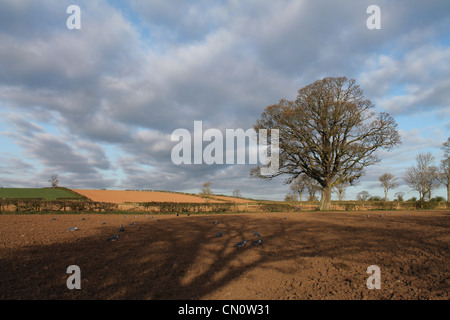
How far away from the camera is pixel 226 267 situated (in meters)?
6.50

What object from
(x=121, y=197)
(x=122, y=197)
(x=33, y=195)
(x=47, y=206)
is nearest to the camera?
(x=47, y=206)

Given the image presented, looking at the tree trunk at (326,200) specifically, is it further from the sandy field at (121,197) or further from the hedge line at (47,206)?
the hedge line at (47,206)

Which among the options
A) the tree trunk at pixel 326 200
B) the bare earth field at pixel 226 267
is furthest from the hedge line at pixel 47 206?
the tree trunk at pixel 326 200

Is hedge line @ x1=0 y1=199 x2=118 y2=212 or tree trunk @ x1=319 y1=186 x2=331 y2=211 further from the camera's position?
tree trunk @ x1=319 y1=186 x2=331 y2=211

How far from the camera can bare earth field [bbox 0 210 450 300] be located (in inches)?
198

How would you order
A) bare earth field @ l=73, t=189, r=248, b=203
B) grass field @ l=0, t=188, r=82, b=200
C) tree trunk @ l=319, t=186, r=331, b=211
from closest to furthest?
tree trunk @ l=319, t=186, r=331, b=211
grass field @ l=0, t=188, r=82, b=200
bare earth field @ l=73, t=189, r=248, b=203

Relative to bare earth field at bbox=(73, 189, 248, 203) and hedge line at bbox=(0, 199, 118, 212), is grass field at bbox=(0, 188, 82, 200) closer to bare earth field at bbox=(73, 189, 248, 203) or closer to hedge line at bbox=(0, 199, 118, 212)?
bare earth field at bbox=(73, 189, 248, 203)

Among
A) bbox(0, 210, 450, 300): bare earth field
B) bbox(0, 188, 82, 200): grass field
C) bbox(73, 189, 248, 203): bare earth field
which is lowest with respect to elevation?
bbox(73, 189, 248, 203): bare earth field

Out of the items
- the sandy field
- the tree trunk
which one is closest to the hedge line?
the sandy field

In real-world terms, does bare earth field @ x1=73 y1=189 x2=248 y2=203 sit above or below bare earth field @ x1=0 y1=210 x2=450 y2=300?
below

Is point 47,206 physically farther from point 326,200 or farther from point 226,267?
point 326,200

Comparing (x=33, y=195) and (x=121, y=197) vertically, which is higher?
(x=33, y=195)

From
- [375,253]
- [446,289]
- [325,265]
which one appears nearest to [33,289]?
[325,265]

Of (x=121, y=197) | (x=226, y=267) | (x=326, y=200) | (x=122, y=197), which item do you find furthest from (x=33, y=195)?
(x=326, y=200)
